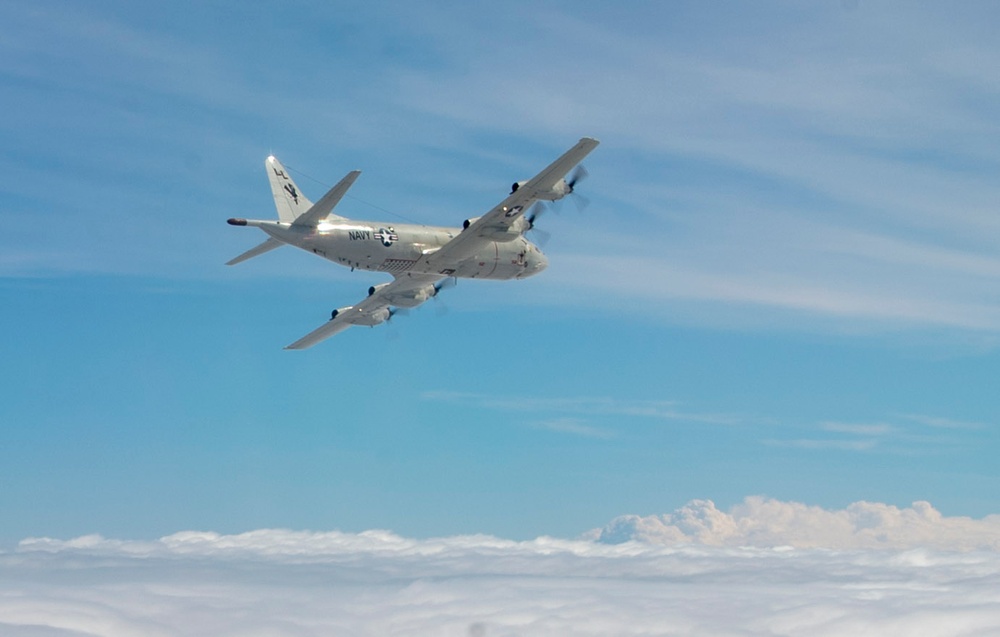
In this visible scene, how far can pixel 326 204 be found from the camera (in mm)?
56188

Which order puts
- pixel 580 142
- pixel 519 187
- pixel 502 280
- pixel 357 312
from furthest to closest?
pixel 357 312 < pixel 502 280 < pixel 519 187 < pixel 580 142

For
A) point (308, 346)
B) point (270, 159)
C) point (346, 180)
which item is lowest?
point (308, 346)

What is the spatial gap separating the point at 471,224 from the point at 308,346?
69.2ft

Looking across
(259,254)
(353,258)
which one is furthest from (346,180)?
(259,254)

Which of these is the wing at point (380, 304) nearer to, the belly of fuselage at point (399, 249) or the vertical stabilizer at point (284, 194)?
the belly of fuselage at point (399, 249)

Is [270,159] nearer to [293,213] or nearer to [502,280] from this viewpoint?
[293,213]

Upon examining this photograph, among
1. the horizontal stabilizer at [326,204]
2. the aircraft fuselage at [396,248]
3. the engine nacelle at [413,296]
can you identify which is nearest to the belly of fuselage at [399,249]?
the aircraft fuselage at [396,248]

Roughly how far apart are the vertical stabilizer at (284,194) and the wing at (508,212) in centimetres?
929

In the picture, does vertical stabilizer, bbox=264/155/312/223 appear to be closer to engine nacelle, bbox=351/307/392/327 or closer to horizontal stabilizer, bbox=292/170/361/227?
horizontal stabilizer, bbox=292/170/361/227

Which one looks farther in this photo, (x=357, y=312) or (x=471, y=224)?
(x=357, y=312)

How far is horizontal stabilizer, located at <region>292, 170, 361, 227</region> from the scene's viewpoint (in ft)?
177

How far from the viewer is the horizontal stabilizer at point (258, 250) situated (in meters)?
59.9

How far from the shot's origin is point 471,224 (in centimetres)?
5953

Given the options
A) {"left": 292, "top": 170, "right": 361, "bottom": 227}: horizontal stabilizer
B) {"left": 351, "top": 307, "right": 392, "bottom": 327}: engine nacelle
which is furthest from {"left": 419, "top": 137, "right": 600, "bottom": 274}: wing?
{"left": 351, "top": 307, "right": 392, "bottom": 327}: engine nacelle
